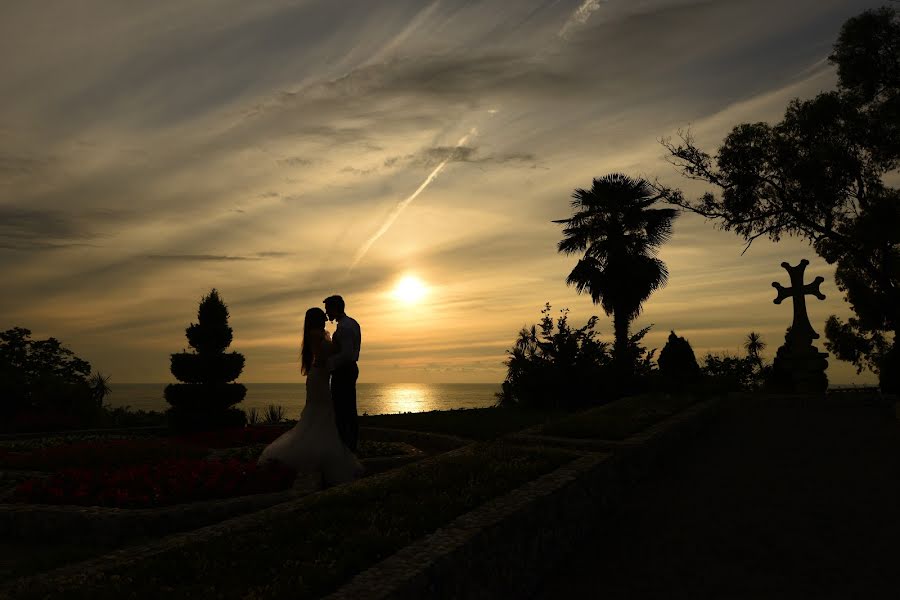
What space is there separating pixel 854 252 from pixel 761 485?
861 inches

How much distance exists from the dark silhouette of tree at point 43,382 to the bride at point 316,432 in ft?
53.0

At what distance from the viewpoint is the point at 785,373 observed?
28.4 metres

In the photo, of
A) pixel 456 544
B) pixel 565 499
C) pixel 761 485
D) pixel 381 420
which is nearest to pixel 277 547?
pixel 456 544

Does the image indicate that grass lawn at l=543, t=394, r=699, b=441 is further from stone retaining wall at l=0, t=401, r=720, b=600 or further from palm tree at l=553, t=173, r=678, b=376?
palm tree at l=553, t=173, r=678, b=376

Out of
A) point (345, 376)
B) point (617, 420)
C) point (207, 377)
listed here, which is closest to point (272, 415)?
point (207, 377)

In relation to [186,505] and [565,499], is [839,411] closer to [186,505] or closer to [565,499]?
[565,499]

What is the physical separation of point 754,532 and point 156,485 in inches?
264

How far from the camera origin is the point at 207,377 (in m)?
19.0

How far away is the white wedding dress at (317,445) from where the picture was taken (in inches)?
364

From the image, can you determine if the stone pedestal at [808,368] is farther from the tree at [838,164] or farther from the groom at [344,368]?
the groom at [344,368]

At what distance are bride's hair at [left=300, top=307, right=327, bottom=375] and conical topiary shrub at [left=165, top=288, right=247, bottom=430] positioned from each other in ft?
34.1

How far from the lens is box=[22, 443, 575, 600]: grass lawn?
12.9 feet

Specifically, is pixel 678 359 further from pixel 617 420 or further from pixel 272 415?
pixel 617 420

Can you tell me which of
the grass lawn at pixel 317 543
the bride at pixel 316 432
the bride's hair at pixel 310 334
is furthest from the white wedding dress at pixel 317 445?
the grass lawn at pixel 317 543
